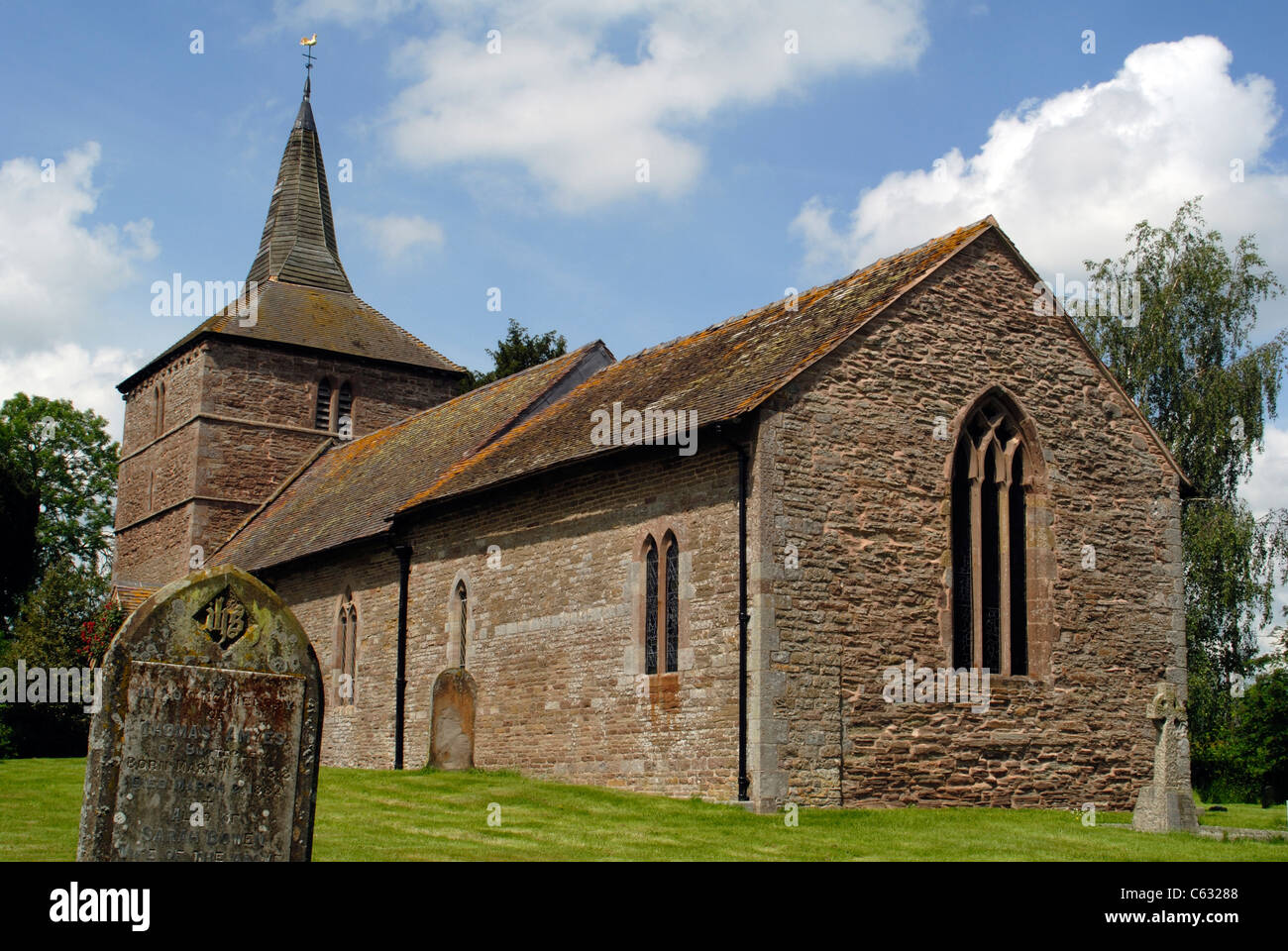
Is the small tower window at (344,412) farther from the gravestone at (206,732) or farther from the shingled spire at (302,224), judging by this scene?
the gravestone at (206,732)

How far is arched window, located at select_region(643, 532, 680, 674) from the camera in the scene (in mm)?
19016

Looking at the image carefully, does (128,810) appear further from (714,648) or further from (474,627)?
(474,627)

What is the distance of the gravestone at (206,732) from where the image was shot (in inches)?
348

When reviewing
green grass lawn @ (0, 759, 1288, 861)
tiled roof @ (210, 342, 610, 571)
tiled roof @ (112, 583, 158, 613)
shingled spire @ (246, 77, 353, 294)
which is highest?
shingled spire @ (246, 77, 353, 294)

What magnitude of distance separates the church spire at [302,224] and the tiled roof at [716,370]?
1731 cm

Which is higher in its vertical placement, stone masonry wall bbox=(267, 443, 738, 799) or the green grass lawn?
stone masonry wall bbox=(267, 443, 738, 799)

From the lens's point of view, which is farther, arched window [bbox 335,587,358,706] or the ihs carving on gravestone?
arched window [bbox 335,587,358,706]

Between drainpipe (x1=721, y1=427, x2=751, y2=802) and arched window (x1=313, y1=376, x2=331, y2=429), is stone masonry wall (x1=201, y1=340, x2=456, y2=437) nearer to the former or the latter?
arched window (x1=313, y1=376, x2=331, y2=429)

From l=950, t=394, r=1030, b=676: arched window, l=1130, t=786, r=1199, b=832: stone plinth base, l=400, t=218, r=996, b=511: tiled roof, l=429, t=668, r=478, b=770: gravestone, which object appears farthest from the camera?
l=429, t=668, r=478, b=770: gravestone

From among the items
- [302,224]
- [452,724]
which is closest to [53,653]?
[452,724]

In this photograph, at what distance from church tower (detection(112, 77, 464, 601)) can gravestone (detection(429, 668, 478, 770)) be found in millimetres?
16112

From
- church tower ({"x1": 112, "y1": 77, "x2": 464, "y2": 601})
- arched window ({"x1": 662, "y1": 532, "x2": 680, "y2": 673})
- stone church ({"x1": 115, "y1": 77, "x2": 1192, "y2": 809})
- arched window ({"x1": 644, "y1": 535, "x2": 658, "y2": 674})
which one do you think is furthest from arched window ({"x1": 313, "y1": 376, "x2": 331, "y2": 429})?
arched window ({"x1": 662, "y1": 532, "x2": 680, "y2": 673})
